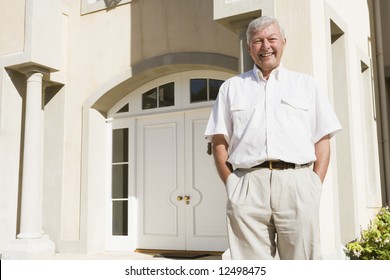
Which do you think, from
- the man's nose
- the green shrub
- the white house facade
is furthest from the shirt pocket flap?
the white house facade

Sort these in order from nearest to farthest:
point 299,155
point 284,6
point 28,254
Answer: point 299,155, point 284,6, point 28,254

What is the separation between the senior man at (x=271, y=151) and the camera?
2787 millimetres

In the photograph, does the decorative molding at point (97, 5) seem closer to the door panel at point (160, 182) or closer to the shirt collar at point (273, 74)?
the door panel at point (160, 182)

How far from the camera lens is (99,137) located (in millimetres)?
9133

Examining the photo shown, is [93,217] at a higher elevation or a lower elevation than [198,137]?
lower

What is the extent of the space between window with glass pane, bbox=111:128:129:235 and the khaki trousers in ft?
21.0

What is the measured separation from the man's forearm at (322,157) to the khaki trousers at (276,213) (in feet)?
0.32

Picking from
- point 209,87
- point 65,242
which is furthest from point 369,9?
point 65,242

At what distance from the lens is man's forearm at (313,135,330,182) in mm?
2949

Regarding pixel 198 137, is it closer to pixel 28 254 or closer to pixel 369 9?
pixel 28 254

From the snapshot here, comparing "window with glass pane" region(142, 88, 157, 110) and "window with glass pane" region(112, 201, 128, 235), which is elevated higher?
"window with glass pane" region(142, 88, 157, 110)

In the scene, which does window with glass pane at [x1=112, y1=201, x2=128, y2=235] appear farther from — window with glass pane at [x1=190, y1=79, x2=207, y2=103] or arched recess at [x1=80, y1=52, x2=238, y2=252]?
window with glass pane at [x1=190, y1=79, x2=207, y2=103]

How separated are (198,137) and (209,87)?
2.90ft

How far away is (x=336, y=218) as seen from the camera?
566 centimetres
